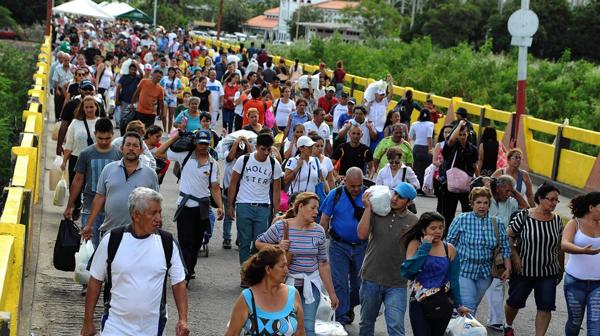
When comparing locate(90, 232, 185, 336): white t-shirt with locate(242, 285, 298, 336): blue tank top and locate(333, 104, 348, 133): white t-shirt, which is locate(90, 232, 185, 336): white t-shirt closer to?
locate(242, 285, 298, 336): blue tank top

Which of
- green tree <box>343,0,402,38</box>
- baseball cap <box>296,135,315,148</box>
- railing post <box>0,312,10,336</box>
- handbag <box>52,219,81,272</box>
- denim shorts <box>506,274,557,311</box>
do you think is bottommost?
denim shorts <box>506,274,557,311</box>

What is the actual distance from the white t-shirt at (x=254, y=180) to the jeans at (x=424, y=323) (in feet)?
12.1

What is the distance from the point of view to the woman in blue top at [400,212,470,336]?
8.73m

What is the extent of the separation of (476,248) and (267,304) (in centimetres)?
406

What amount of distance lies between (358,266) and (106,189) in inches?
91.8

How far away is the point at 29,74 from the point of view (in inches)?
1294

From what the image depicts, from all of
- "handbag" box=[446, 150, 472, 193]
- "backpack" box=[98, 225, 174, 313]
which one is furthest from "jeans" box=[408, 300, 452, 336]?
"handbag" box=[446, 150, 472, 193]

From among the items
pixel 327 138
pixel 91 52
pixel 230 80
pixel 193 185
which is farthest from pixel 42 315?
pixel 91 52

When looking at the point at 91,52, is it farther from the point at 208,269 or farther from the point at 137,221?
the point at 137,221

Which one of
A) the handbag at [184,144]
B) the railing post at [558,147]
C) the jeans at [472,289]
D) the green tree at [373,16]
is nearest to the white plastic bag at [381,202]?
the jeans at [472,289]

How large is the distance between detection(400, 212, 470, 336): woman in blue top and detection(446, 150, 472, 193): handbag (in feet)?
18.5

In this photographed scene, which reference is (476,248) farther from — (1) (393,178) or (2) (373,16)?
(2) (373,16)

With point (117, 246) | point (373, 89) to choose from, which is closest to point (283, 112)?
point (373, 89)

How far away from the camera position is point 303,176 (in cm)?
1305
